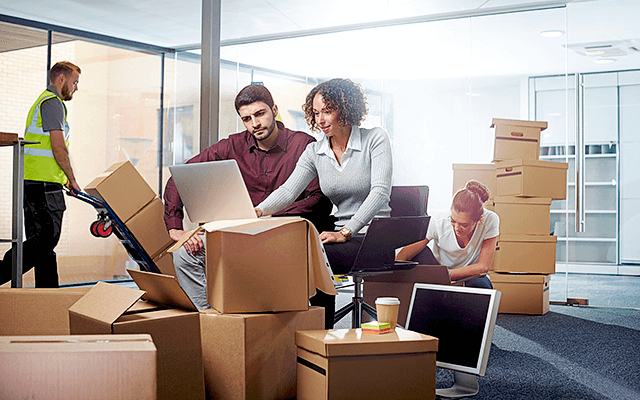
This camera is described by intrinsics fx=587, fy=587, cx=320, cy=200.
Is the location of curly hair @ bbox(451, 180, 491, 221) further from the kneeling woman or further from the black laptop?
the black laptop

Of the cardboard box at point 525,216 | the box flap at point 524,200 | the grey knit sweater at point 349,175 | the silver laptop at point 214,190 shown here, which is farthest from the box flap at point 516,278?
the silver laptop at point 214,190

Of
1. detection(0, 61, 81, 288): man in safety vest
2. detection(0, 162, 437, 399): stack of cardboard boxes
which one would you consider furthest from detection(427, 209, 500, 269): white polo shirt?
detection(0, 61, 81, 288): man in safety vest

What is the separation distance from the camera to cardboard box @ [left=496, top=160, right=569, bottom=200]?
4023 mm

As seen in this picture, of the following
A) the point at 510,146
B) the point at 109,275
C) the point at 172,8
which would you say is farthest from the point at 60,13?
the point at 510,146

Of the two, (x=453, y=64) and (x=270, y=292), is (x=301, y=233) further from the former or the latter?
(x=453, y=64)

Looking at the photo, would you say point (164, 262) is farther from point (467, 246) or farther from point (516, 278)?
point (516, 278)

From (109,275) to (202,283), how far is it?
123 inches

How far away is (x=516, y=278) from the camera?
399 centimetres

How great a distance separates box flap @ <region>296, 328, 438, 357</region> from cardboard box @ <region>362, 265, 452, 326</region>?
32.8 inches

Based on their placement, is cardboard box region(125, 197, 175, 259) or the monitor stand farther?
cardboard box region(125, 197, 175, 259)

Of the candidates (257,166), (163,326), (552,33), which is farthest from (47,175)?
(552,33)

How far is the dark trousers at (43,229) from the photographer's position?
3348 millimetres

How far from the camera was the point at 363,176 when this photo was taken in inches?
94.0

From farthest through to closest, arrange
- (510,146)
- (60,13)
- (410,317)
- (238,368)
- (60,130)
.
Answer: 1. (60,13)
2. (510,146)
3. (60,130)
4. (410,317)
5. (238,368)
